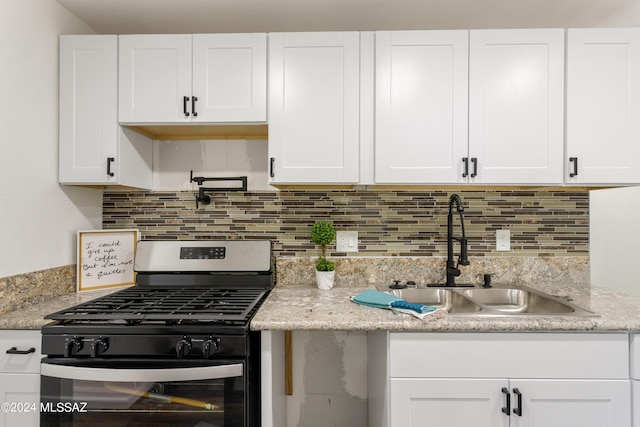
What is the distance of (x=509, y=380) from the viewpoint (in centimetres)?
132

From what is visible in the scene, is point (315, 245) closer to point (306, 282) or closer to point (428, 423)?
point (306, 282)

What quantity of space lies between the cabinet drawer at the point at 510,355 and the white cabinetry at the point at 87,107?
1.60 meters

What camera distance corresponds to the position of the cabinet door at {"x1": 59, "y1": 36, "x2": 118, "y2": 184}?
172cm

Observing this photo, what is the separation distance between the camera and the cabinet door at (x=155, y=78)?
1716 mm

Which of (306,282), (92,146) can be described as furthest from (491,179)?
(92,146)

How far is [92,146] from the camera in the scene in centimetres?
173

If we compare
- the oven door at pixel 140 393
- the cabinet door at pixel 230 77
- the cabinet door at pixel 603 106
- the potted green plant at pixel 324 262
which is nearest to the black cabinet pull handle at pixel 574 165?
the cabinet door at pixel 603 106

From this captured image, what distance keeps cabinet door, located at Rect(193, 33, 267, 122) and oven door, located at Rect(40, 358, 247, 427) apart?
1.12m

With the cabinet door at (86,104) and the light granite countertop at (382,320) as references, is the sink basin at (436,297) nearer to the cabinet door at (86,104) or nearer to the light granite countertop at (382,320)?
the light granite countertop at (382,320)

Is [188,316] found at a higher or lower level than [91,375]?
higher

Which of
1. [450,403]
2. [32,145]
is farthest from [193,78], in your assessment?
[450,403]

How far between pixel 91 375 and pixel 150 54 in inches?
56.3

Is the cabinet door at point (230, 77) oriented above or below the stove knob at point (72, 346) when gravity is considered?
above

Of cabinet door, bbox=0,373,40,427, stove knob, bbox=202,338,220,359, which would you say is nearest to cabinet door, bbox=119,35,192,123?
stove knob, bbox=202,338,220,359
